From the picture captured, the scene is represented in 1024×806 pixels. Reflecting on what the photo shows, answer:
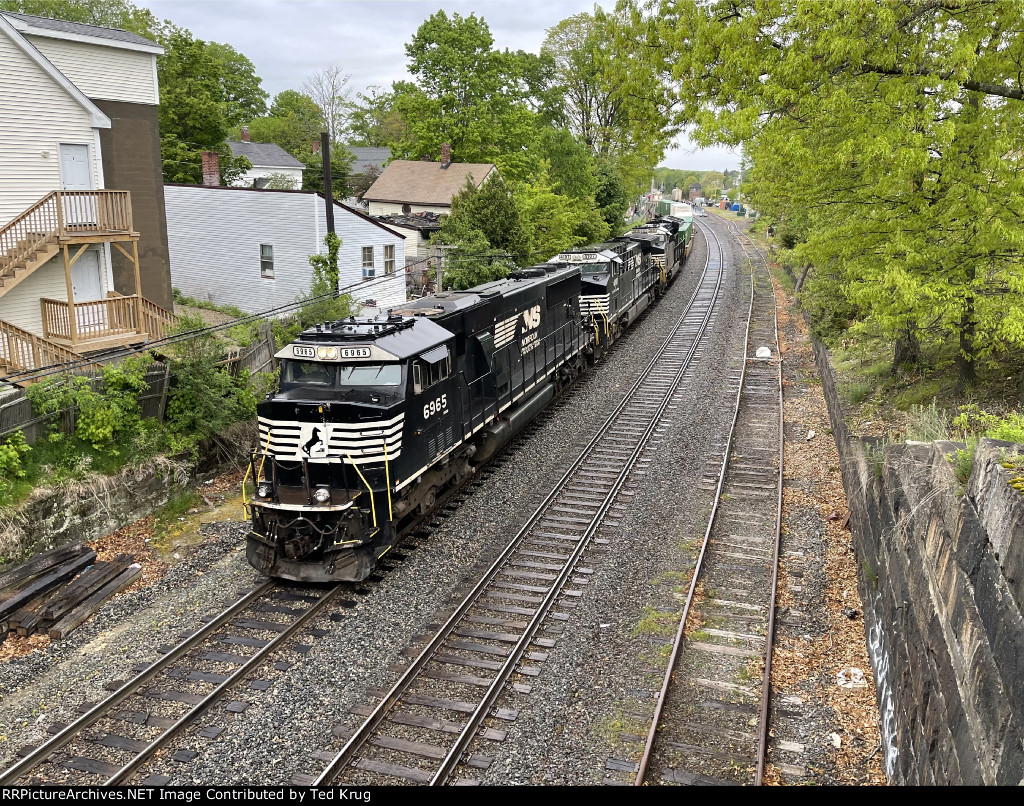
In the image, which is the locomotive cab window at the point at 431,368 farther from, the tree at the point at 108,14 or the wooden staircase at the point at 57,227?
the tree at the point at 108,14

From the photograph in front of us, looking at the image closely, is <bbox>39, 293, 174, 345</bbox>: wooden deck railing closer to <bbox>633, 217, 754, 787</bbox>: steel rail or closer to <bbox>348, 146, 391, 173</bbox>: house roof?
<bbox>633, 217, 754, 787</bbox>: steel rail

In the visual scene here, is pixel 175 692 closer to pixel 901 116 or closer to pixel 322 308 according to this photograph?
pixel 901 116

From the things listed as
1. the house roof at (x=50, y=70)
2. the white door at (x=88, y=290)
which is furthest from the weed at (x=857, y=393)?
the house roof at (x=50, y=70)

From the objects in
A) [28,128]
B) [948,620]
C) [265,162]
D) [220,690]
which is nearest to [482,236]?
[28,128]

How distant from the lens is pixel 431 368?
1355 centimetres

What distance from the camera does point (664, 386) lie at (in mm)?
23844

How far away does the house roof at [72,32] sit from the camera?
67.0 ft

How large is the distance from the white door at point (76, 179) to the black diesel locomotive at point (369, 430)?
10.2 m

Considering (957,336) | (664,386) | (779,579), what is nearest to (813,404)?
(664,386)

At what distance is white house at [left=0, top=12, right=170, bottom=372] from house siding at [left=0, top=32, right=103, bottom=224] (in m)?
0.03

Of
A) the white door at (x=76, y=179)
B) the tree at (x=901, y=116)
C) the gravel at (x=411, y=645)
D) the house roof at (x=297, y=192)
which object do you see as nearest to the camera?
the gravel at (x=411, y=645)

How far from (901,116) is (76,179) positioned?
20516mm

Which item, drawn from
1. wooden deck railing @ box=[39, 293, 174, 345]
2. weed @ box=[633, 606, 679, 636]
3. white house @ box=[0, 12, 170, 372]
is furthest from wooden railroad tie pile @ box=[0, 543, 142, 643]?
weed @ box=[633, 606, 679, 636]

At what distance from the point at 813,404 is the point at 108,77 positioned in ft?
77.4
